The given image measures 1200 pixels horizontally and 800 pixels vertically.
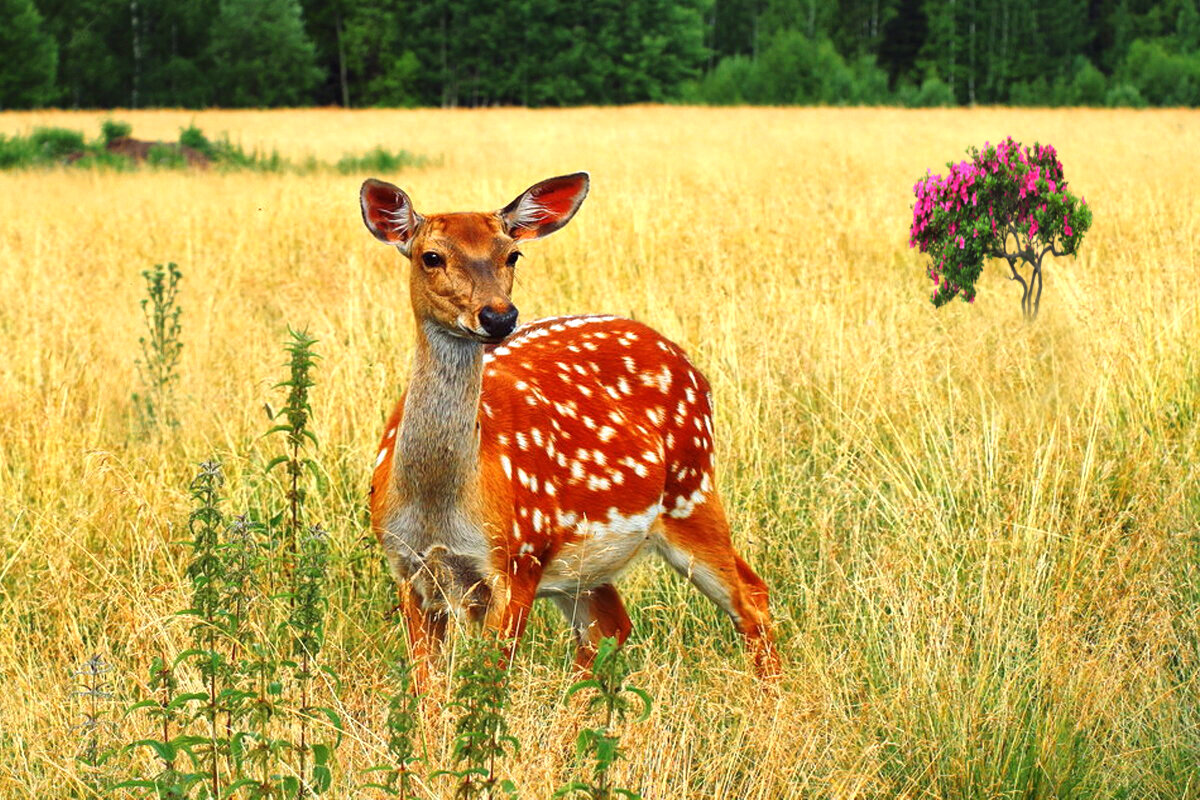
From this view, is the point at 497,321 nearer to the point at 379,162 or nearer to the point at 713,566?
the point at 713,566

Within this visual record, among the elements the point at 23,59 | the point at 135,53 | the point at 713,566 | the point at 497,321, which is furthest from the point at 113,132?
the point at 135,53

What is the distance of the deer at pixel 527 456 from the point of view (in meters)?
3.39

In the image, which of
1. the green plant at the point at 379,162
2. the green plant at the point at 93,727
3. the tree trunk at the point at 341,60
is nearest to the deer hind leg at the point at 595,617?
the green plant at the point at 93,727

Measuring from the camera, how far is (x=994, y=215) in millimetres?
7312

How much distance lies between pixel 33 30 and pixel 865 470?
50125 mm

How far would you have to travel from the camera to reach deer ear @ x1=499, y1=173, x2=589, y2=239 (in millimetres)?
3676

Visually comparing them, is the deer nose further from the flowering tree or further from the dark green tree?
the dark green tree

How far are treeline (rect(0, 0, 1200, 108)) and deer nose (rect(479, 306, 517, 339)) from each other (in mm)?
50134

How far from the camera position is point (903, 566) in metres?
4.24

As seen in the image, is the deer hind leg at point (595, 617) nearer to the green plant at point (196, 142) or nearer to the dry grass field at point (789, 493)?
the dry grass field at point (789, 493)

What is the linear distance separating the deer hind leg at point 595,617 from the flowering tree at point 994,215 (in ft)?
11.8

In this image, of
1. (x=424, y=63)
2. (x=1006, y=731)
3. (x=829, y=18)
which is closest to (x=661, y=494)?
(x=1006, y=731)

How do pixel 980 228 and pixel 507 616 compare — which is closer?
pixel 507 616

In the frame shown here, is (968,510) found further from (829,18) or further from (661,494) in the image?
(829,18)
